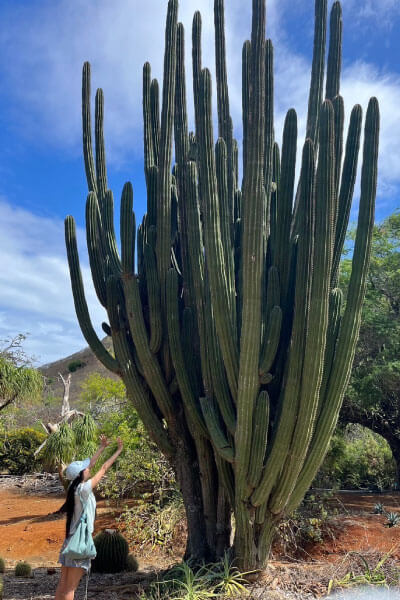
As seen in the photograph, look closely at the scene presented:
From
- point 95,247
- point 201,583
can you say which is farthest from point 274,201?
point 201,583

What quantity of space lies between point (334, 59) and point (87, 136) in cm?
353

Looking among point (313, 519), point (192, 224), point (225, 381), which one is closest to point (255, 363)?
point (225, 381)

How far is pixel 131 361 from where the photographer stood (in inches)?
274

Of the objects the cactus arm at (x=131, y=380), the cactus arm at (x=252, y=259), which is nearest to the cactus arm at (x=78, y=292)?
the cactus arm at (x=131, y=380)

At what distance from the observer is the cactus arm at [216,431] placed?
5.89 m

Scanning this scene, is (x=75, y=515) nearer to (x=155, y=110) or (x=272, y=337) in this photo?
(x=272, y=337)

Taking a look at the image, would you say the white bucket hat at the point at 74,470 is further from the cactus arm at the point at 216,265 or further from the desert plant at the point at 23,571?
the desert plant at the point at 23,571

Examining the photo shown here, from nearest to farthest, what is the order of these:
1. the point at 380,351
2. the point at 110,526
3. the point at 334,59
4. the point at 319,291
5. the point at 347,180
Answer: the point at 319,291, the point at 347,180, the point at 334,59, the point at 110,526, the point at 380,351

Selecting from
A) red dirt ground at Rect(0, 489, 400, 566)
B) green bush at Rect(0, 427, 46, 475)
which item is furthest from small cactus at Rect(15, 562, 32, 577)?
green bush at Rect(0, 427, 46, 475)

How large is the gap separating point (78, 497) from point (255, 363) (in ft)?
6.96

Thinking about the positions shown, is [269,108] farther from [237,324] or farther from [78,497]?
[78,497]

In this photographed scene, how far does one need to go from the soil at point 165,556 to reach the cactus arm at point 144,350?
7.02 ft

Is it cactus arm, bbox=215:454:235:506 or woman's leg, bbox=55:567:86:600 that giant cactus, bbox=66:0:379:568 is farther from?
woman's leg, bbox=55:567:86:600

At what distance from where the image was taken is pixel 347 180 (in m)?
6.47
